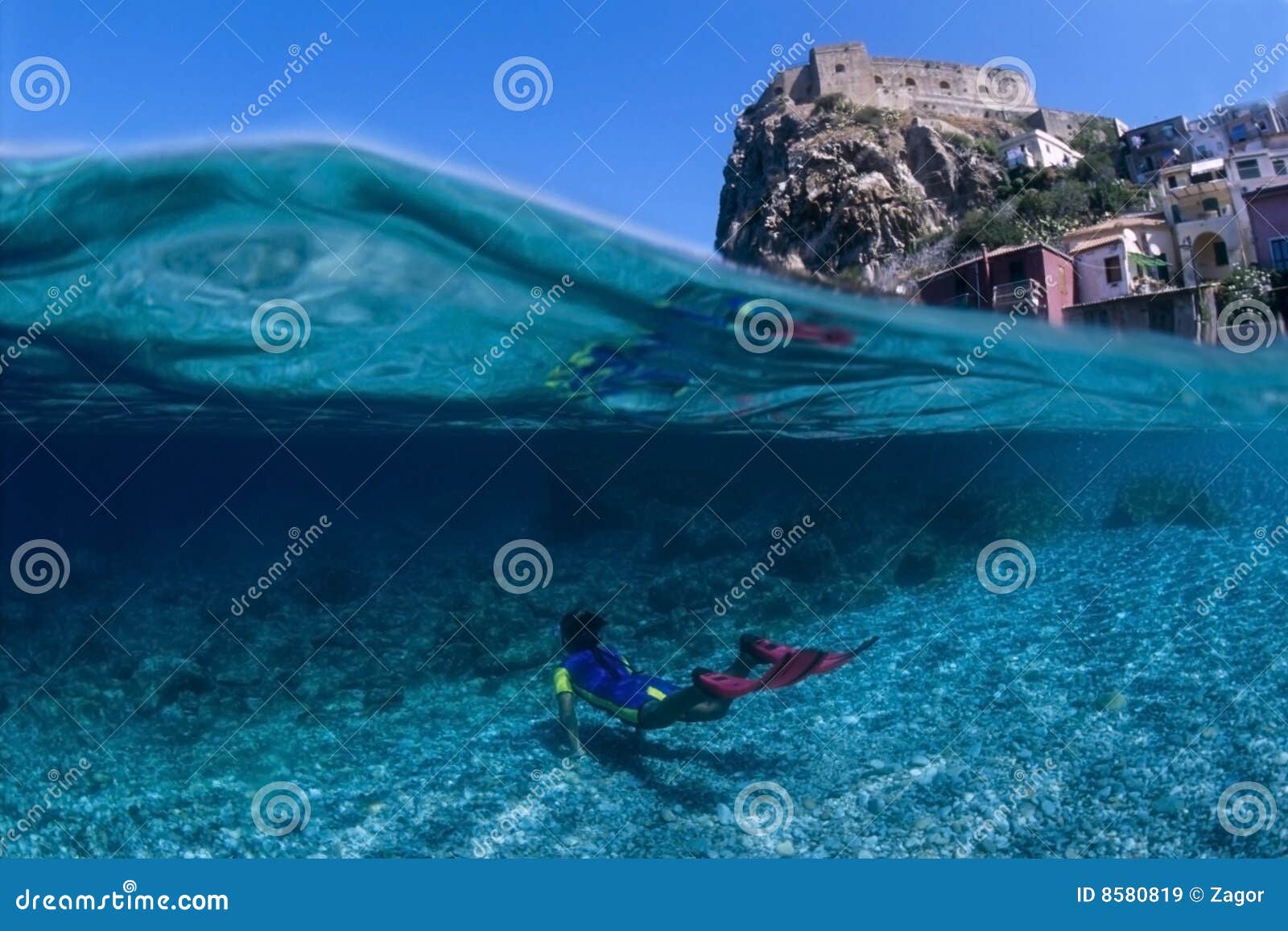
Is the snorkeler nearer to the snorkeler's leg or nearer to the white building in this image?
the snorkeler's leg

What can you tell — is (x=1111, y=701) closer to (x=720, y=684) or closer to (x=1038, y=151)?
(x=720, y=684)

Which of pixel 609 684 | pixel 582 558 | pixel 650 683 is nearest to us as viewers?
pixel 609 684

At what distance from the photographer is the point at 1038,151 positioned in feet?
34.4

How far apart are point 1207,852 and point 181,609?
44.6 ft

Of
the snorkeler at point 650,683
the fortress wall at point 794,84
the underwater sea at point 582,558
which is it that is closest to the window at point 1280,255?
the underwater sea at point 582,558

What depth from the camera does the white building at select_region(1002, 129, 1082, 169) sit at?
33.6ft

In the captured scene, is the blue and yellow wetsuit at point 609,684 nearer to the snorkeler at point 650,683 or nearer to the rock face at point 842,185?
the snorkeler at point 650,683

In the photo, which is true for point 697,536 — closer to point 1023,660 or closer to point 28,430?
point 1023,660

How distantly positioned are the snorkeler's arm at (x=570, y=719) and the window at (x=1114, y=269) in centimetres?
761

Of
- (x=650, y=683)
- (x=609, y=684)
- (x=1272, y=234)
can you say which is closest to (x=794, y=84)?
(x=1272, y=234)

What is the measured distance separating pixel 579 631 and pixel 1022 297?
635 cm

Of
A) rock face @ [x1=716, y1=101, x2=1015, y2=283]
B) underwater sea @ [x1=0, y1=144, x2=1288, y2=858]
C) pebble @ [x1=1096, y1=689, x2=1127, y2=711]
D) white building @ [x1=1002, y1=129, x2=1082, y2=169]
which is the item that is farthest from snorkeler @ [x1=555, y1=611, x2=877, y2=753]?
white building @ [x1=1002, y1=129, x2=1082, y2=169]

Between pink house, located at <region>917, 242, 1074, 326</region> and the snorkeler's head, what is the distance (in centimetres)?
537

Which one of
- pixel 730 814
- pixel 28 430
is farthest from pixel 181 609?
pixel 730 814
